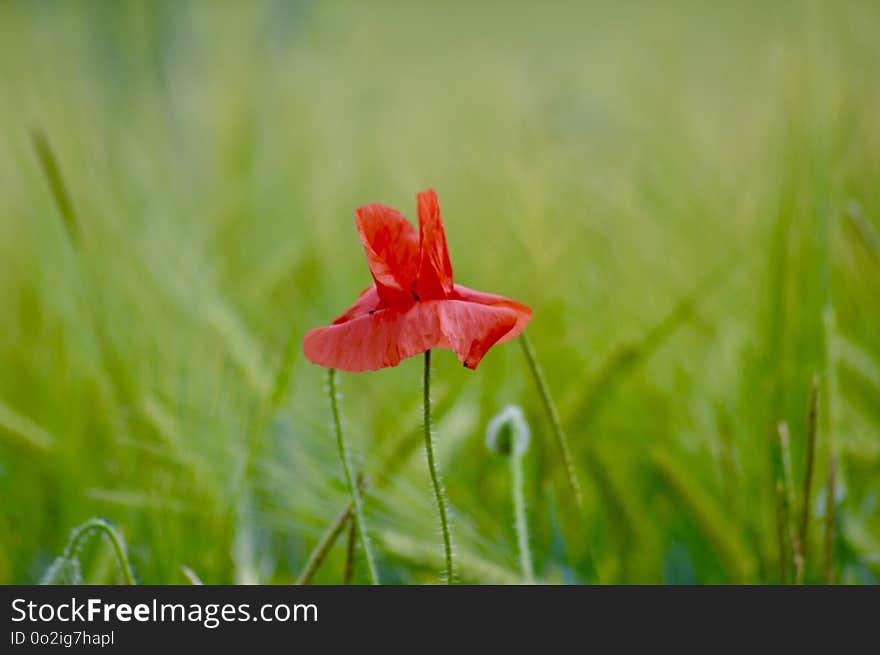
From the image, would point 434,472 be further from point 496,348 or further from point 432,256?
point 496,348

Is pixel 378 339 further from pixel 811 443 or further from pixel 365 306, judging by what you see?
pixel 811 443

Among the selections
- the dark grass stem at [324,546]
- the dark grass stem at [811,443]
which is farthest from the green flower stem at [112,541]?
the dark grass stem at [811,443]

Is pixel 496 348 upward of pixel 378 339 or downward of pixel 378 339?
upward

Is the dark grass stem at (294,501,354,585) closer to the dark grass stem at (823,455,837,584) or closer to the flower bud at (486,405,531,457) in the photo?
the flower bud at (486,405,531,457)

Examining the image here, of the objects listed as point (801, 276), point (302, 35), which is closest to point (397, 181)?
point (302, 35)

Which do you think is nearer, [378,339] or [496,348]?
[378,339]

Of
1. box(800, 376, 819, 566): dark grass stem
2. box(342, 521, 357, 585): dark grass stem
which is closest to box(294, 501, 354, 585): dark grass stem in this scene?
box(342, 521, 357, 585): dark grass stem

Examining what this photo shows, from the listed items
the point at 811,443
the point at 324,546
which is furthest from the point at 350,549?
the point at 811,443
